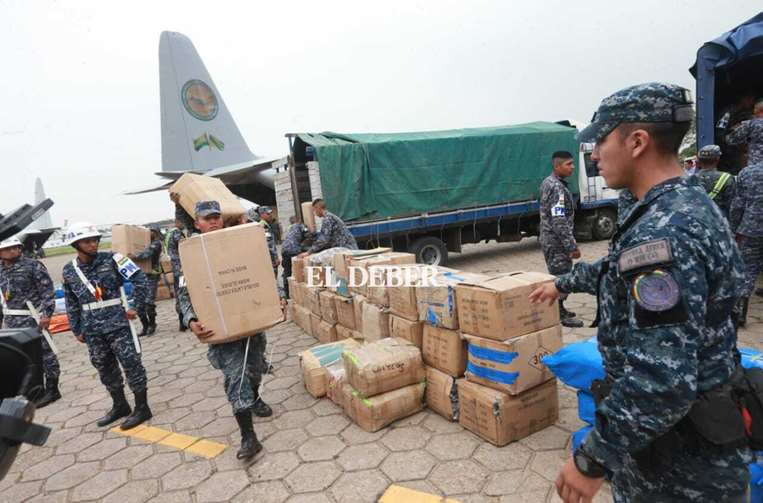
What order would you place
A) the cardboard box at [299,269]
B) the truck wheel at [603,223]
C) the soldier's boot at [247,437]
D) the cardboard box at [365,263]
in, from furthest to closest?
1. the truck wheel at [603,223]
2. the cardboard box at [299,269]
3. the cardboard box at [365,263]
4. the soldier's boot at [247,437]

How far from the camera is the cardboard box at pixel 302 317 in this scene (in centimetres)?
544

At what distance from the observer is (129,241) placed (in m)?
6.89

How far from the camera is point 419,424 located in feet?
9.64

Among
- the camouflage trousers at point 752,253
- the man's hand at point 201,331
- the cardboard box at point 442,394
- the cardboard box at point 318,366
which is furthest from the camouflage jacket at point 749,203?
the man's hand at point 201,331

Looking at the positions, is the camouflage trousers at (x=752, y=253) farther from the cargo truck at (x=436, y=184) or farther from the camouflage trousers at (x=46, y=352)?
the camouflage trousers at (x=46, y=352)

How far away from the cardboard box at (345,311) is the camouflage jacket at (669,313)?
3.22m

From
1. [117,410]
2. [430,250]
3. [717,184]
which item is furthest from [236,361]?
[430,250]

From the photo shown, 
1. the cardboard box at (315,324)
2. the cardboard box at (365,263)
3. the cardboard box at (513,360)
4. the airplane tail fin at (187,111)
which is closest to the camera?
the cardboard box at (513,360)

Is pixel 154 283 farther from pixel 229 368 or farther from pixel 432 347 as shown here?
pixel 432 347

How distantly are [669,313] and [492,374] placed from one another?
1762 millimetres

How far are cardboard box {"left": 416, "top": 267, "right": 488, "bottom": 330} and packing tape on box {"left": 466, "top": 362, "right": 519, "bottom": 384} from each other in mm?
301

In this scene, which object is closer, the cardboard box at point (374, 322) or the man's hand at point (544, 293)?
the man's hand at point (544, 293)

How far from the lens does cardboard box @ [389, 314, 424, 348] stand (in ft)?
10.3

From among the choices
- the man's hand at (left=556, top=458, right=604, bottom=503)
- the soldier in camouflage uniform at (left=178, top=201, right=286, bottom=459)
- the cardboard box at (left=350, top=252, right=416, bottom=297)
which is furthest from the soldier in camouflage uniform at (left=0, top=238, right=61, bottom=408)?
the man's hand at (left=556, top=458, right=604, bottom=503)
